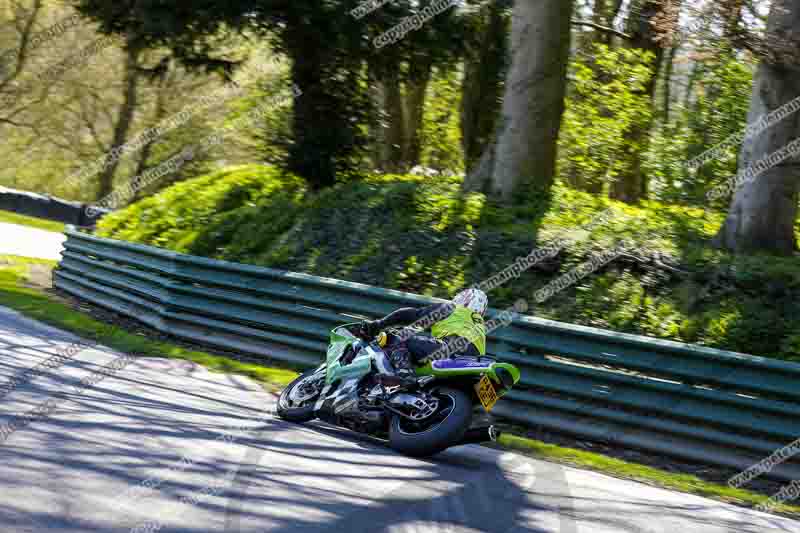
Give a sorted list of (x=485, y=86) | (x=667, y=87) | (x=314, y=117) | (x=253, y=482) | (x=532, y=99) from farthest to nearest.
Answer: (x=667, y=87)
(x=485, y=86)
(x=314, y=117)
(x=532, y=99)
(x=253, y=482)

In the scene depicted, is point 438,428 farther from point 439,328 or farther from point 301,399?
point 301,399

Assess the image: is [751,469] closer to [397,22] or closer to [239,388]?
[239,388]

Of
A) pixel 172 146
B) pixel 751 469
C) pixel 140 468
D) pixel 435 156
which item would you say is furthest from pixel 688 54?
pixel 172 146

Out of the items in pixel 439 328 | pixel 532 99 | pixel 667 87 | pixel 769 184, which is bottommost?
pixel 439 328

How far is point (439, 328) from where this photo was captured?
8.41m

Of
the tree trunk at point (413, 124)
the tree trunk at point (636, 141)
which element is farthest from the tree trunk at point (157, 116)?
the tree trunk at point (636, 141)

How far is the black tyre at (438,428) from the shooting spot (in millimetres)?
7617

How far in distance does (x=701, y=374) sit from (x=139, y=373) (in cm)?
567

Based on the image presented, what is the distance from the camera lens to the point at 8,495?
5.43 meters

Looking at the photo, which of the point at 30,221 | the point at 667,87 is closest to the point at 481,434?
the point at 667,87

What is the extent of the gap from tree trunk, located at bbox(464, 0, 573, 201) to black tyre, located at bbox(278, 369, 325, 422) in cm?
741

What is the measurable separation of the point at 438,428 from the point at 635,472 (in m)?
2.22

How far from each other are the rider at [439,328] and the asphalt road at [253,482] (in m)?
0.78

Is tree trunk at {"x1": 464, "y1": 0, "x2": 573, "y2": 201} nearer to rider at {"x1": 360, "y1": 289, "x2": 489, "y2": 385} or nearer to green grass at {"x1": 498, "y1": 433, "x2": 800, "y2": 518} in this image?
green grass at {"x1": 498, "y1": 433, "x2": 800, "y2": 518}
